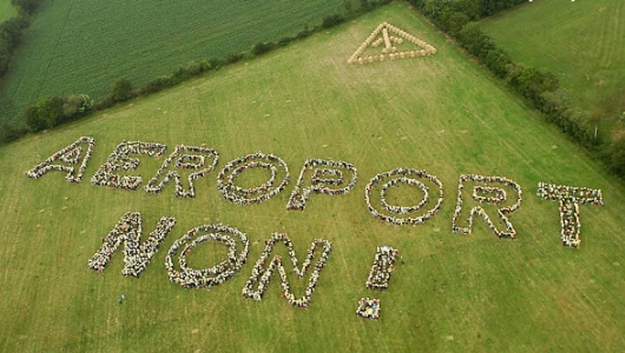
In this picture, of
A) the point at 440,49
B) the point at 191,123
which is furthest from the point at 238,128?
the point at 440,49

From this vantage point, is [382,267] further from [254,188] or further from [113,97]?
[113,97]

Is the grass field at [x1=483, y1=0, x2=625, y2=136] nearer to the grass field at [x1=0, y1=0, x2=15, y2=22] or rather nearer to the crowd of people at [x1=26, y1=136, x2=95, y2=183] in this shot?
the crowd of people at [x1=26, y1=136, x2=95, y2=183]

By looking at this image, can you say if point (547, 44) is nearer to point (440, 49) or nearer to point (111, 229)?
point (440, 49)

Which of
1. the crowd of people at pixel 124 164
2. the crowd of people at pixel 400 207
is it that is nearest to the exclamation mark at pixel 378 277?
the crowd of people at pixel 400 207

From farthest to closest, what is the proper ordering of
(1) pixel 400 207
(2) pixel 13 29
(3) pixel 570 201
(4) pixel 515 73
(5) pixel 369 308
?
(2) pixel 13 29 < (4) pixel 515 73 < (1) pixel 400 207 < (3) pixel 570 201 < (5) pixel 369 308

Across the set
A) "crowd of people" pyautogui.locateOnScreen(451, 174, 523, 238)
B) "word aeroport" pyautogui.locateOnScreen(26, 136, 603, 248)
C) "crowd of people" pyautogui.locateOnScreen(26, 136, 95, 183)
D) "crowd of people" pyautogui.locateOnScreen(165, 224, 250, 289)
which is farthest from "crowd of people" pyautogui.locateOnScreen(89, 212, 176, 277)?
"crowd of people" pyautogui.locateOnScreen(451, 174, 523, 238)

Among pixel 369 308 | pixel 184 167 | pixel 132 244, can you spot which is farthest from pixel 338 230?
pixel 184 167
